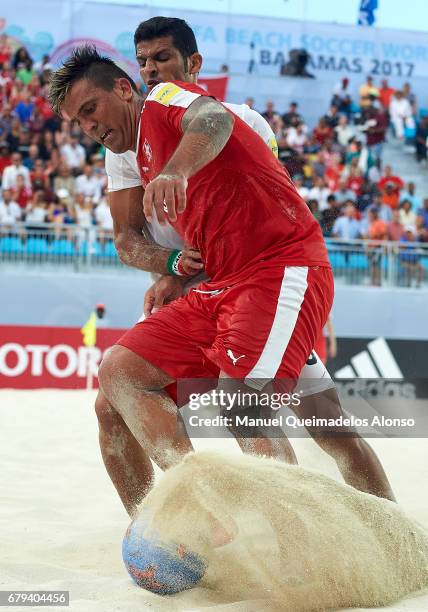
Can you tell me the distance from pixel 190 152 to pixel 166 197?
266 millimetres

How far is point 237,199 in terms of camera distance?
315 cm

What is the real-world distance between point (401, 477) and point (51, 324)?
7.87m

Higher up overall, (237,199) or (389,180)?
(237,199)

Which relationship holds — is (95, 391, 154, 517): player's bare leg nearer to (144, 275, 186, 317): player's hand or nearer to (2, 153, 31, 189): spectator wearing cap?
(144, 275, 186, 317): player's hand

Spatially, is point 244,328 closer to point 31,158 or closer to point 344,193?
point 31,158

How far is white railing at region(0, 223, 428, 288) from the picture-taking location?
1216 centimetres

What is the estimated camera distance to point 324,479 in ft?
10.1

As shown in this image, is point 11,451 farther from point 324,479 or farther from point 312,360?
point 324,479

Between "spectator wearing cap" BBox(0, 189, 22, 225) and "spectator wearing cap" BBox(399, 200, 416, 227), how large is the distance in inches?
242

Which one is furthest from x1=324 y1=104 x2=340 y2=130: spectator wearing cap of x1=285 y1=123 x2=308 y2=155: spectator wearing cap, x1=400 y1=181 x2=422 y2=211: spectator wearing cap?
x1=400 y1=181 x2=422 y2=211: spectator wearing cap

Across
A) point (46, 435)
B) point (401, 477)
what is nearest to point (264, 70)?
point (46, 435)

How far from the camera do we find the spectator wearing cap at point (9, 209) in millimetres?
12805

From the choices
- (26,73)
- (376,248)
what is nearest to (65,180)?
(26,73)

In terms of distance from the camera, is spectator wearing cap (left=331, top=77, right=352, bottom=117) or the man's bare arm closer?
the man's bare arm
